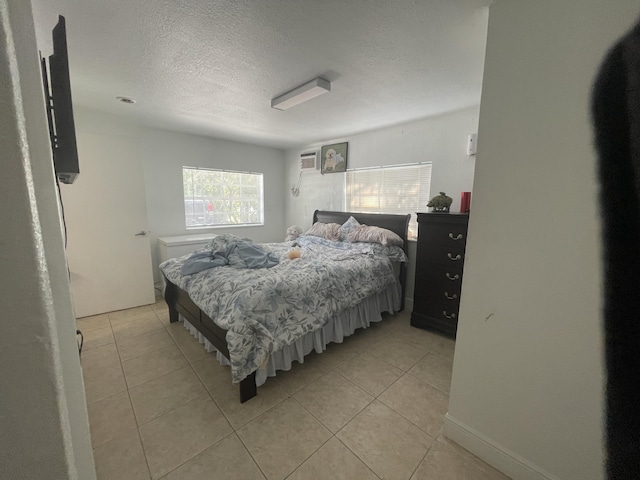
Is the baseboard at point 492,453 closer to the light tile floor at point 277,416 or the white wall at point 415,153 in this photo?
the light tile floor at point 277,416

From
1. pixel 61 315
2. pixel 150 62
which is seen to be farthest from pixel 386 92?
pixel 61 315

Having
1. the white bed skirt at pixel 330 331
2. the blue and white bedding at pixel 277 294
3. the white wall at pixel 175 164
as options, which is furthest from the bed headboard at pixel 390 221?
the white wall at pixel 175 164

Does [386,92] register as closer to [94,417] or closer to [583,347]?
[583,347]

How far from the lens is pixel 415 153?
3152mm

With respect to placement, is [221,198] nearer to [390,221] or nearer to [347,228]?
[347,228]

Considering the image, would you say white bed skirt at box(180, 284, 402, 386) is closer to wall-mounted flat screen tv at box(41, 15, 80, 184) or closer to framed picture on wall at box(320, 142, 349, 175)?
wall-mounted flat screen tv at box(41, 15, 80, 184)

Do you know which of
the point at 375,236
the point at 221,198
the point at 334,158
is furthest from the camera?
the point at 221,198

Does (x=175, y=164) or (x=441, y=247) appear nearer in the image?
(x=441, y=247)

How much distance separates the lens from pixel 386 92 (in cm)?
224

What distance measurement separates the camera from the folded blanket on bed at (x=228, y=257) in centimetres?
228

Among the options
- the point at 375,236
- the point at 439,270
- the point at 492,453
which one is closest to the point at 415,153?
the point at 375,236

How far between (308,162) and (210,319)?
3238 millimetres

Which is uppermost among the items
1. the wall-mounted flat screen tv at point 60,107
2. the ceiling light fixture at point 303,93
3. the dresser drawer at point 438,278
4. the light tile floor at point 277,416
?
the ceiling light fixture at point 303,93

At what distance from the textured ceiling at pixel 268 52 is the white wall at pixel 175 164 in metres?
0.83
